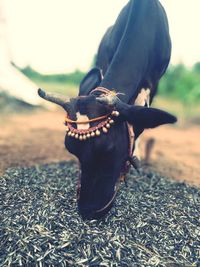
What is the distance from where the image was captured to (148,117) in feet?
10.2

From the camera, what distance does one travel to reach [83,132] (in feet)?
10.2

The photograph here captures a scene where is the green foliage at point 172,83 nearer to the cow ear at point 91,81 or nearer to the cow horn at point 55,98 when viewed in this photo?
the cow ear at point 91,81

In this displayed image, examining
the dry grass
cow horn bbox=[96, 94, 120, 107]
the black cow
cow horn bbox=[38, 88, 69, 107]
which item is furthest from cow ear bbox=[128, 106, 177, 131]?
the dry grass

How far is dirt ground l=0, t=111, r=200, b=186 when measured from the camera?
6203 millimetres

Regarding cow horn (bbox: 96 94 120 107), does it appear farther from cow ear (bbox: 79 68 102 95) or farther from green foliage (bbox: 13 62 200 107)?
green foliage (bbox: 13 62 200 107)

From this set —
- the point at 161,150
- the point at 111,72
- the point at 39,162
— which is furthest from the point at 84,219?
the point at 161,150

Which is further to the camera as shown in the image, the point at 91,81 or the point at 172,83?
the point at 172,83

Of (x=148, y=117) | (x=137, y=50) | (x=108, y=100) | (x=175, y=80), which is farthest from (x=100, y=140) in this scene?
(x=175, y=80)

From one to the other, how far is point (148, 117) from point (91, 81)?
1502 mm

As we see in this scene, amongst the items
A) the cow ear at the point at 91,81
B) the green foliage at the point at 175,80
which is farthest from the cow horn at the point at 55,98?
the green foliage at the point at 175,80

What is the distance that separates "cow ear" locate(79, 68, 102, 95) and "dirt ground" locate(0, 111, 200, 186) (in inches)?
71.8

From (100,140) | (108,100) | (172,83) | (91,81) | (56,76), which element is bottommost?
(56,76)

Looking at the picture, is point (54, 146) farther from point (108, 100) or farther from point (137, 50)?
point (108, 100)

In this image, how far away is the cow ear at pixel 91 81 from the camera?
14.2 feet
